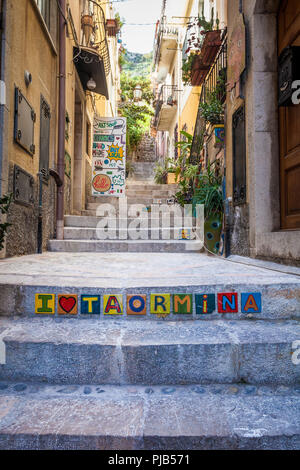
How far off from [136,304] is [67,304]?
1.36 ft

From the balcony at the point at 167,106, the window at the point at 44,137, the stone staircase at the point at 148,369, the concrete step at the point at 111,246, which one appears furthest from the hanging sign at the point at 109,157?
the stone staircase at the point at 148,369

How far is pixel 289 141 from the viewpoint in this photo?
10.5ft

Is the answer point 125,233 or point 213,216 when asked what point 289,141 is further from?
point 125,233

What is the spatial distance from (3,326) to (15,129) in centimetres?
226

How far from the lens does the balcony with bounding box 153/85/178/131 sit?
13766 millimetres

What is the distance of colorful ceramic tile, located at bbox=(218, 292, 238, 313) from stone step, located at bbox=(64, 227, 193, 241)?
3.29 meters

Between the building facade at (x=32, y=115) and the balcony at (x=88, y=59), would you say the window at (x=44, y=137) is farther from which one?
the balcony at (x=88, y=59)

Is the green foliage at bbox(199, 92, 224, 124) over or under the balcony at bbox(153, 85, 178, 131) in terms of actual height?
under

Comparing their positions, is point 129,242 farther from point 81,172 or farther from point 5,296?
point 81,172

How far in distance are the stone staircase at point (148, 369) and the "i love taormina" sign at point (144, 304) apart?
23 mm

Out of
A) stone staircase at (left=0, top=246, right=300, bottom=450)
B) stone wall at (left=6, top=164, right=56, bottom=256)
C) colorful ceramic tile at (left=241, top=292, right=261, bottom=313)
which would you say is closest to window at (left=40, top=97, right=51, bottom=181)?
stone wall at (left=6, top=164, right=56, bottom=256)

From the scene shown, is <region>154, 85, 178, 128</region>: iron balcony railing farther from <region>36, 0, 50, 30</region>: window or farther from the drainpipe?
<region>36, 0, 50, 30</region>: window

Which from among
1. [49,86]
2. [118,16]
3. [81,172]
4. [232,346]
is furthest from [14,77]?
[118,16]

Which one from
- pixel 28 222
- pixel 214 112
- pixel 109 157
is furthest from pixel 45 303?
pixel 109 157
